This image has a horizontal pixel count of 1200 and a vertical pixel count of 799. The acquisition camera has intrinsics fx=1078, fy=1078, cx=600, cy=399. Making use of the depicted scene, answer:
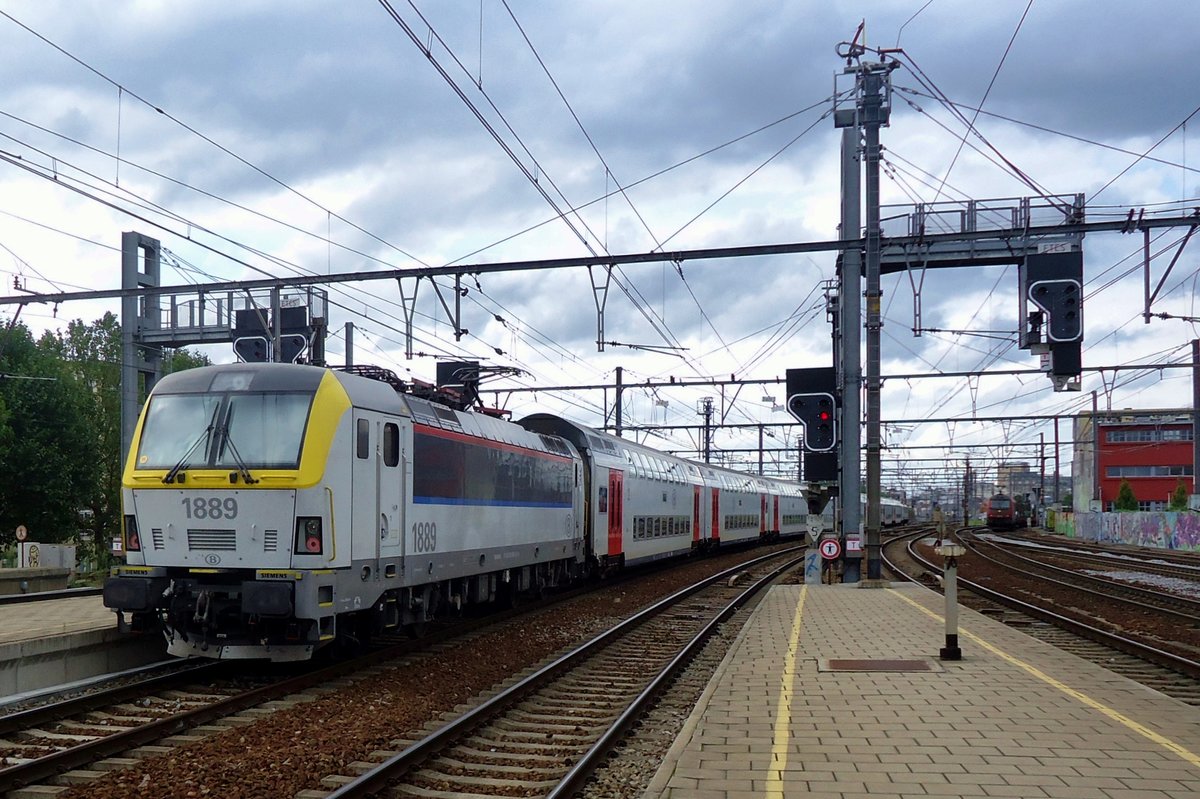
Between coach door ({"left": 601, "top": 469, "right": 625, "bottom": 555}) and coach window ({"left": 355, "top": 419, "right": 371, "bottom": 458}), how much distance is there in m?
12.5

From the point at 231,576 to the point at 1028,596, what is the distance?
18.5m

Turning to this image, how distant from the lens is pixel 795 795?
638cm

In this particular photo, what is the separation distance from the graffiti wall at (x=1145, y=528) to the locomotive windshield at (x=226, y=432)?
46.7 metres

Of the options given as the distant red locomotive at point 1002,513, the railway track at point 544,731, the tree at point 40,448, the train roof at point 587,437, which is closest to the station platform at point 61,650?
the railway track at point 544,731

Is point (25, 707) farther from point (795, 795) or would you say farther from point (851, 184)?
point (851, 184)

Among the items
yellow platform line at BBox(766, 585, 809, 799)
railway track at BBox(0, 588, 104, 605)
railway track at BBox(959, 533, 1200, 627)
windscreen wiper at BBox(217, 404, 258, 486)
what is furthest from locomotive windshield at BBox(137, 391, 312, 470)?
railway track at BBox(959, 533, 1200, 627)

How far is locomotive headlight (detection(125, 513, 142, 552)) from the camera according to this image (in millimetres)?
11297

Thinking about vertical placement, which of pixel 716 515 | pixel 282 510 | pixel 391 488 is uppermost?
pixel 391 488

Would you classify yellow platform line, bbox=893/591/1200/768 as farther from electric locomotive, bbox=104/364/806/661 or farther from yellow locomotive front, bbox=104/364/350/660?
yellow locomotive front, bbox=104/364/350/660

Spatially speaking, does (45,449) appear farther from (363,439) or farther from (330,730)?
(330,730)

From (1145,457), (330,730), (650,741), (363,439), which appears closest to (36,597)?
(363,439)

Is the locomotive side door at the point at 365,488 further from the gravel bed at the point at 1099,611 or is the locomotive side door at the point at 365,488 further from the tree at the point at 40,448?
the tree at the point at 40,448

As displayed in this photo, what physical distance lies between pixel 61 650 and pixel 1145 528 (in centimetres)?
5525

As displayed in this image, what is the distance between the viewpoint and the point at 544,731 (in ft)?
30.4
